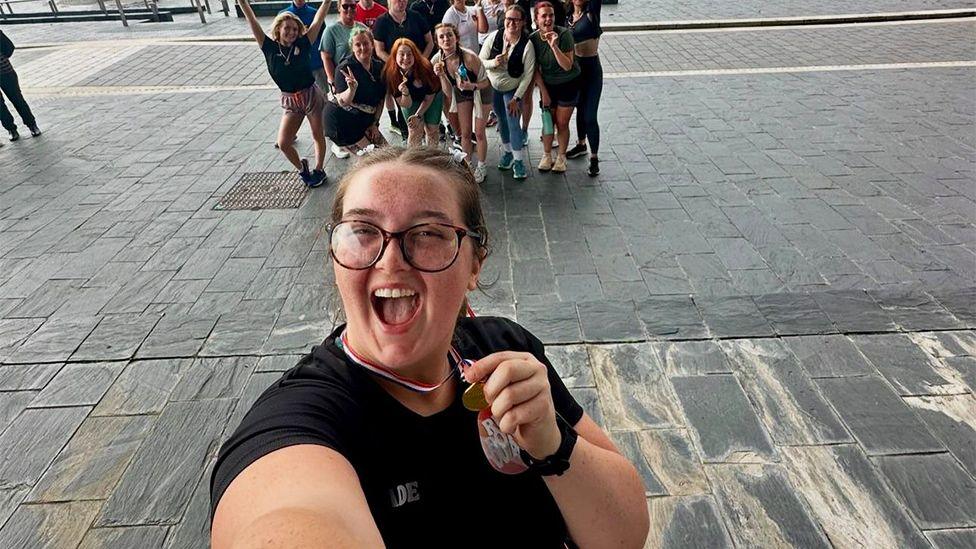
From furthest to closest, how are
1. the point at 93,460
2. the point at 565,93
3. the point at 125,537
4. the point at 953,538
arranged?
the point at 565,93
the point at 93,460
the point at 125,537
the point at 953,538

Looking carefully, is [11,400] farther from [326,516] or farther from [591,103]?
[591,103]

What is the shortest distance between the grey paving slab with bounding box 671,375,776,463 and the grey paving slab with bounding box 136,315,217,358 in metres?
3.10

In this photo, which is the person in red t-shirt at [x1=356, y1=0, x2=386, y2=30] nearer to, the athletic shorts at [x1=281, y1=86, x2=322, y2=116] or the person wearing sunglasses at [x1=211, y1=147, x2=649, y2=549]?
the athletic shorts at [x1=281, y1=86, x2=322, y2=116]

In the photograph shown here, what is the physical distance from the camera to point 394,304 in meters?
1.30

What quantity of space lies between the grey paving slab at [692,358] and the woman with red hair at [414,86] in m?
2.98

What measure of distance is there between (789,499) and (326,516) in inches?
90.9

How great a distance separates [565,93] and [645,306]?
281 cm

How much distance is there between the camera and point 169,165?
6.54m

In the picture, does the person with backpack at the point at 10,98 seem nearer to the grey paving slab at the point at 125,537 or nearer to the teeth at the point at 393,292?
the grey paving slab at the point at 125,537

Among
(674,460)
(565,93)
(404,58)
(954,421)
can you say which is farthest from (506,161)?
(954,421)

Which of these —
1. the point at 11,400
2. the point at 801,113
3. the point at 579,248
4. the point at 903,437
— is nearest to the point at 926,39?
the point at 801,113

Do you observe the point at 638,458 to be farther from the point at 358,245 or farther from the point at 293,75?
the point at 293,75

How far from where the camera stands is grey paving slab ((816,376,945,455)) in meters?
2.70

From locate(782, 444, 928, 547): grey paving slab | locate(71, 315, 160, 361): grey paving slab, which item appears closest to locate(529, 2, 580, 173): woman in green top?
locate(782, 444, 928, 547): grey paving slab
